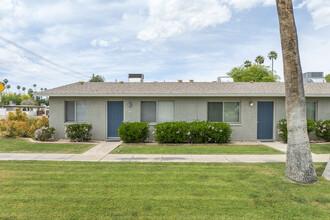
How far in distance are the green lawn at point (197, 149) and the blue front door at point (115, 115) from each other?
2462 mm

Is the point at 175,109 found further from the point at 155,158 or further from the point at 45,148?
the point at 45,148

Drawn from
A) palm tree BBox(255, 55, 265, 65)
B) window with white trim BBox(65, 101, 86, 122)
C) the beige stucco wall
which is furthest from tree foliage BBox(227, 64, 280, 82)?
window with white trim BBox(65, 101, 86, 122)

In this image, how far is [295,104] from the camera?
5.84 metres

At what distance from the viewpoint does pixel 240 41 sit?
20.4 metres

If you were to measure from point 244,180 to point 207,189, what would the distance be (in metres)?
1.28

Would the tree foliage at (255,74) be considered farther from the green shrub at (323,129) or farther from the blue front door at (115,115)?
the blue front door at (115,115)

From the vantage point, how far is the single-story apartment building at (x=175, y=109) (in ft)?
42.2

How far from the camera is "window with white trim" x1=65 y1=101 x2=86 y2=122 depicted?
1329 centimetres

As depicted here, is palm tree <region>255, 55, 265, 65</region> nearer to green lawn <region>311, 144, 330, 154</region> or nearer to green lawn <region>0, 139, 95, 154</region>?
green lawn <region>311, 144, 330, 154</region>

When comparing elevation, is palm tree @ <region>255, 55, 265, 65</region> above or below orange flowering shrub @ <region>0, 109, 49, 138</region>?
above

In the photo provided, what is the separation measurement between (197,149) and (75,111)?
7.57 meters

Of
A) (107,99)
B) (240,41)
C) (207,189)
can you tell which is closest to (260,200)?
(207,189)

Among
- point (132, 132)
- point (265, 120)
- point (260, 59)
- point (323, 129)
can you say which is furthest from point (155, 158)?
point (260, 59)

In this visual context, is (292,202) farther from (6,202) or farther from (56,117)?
(56,117)
